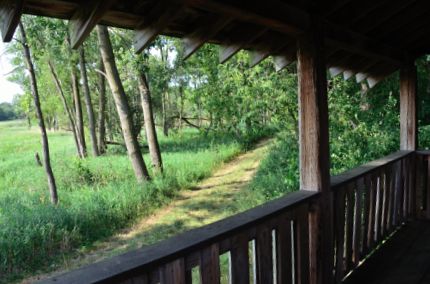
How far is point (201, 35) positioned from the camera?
2002mm

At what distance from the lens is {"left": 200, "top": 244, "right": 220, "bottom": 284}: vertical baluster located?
1.70 metres

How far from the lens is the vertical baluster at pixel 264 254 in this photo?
2.03m

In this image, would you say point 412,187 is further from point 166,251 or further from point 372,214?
point 166,251

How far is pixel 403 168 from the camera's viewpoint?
164 inches

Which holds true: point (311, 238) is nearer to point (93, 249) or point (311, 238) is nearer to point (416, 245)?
point (416, 245)

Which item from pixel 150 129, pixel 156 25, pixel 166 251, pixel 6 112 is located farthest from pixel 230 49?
pixel 6 112

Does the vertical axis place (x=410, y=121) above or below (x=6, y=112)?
below

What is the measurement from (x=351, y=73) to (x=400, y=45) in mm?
614

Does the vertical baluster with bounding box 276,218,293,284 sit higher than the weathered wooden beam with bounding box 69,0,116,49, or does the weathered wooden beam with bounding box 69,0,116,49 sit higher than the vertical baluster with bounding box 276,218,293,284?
the weathered wooden beam with bounding box 69,0,116,49

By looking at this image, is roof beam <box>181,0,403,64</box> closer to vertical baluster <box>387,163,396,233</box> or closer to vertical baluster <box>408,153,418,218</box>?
vertical baluster <box>387,163,396,233</box>

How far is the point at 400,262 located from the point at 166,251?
2.75 meters

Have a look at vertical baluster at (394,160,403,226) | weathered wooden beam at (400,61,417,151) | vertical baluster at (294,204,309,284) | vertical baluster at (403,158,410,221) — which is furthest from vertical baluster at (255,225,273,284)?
weathered wooden beam at (400,61,417,151)

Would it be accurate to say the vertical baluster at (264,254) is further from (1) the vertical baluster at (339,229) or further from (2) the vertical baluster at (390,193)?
(2) the vertical baluster at (390,193)

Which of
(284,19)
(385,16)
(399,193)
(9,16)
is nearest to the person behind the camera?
(9,16)
